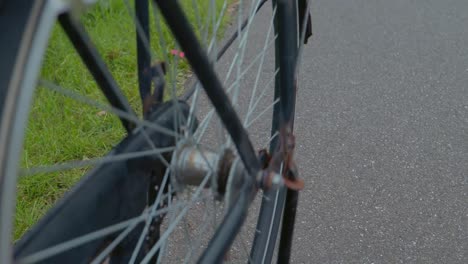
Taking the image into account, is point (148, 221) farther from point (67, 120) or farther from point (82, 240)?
point (67, 120)

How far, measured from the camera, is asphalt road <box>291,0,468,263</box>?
1723 mm

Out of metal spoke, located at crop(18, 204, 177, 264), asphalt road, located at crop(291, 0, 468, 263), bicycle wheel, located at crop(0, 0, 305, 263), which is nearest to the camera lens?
bicycle wheel, located at crop(0, 0, 305, 263)

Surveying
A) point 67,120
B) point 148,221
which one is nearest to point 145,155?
point 148,221

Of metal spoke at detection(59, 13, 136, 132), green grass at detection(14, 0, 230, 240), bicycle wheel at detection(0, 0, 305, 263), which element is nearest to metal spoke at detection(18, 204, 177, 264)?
bicycle wheel at detection(0, 0, 305, 263)

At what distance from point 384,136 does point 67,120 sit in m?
1.16

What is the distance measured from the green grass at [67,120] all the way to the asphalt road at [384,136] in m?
0.62

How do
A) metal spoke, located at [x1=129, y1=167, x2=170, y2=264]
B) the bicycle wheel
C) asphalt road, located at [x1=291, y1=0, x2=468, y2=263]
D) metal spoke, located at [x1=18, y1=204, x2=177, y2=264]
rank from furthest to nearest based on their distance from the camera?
1. asphalt road, located at [x1=291, y1=0, x2=468, y2=263]
2. metal spoke, located at [x1=129, y1=167, x2=170, y2=264]
3. metal spoke, located at [x1=18, y1=204, x2=177, y2=264]
4. the bicycle wheel

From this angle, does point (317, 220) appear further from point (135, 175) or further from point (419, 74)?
point (419, 74)

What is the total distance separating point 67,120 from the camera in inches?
78.7

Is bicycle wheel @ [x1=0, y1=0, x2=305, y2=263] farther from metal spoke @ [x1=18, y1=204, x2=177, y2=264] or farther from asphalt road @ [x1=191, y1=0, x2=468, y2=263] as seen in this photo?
asphalt road @ [x1=191, y1=0, x2=468, y2=263]

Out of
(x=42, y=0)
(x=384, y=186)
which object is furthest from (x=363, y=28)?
(x=42, y=0)

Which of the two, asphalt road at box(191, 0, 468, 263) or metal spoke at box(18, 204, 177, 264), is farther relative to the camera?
asphalt road at box(191, 0, 468, 263)

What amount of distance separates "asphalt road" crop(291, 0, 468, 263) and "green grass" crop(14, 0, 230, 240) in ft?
2.03

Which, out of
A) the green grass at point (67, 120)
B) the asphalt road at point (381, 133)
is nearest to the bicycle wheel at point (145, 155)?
the green grass at point (67, 120)
